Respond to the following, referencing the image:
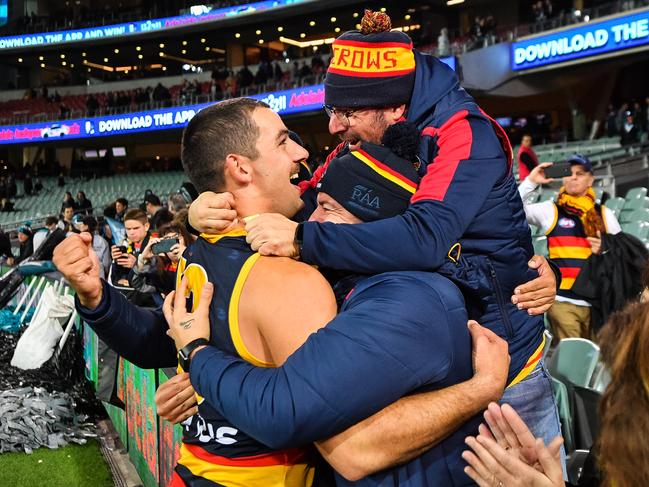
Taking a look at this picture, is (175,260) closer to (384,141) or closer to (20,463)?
(20,463)

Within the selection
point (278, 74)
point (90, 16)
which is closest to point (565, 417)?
point (278, 74)

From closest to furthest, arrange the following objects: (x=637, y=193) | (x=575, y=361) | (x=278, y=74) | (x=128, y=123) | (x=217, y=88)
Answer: (x=575, y=361) → (x=637, y=193) → (x=278, y=74) → (x=217, y=88) → (x=128, y=123)

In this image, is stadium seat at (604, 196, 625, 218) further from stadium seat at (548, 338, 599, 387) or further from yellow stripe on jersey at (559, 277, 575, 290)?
stadium seat at (548, 338, 599, 387)

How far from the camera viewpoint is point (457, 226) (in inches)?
63.1

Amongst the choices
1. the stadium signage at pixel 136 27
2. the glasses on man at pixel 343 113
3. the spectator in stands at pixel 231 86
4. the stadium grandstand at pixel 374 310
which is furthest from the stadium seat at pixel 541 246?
A: the stadium signage at pixel 136 27

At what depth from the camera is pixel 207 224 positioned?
1.62m

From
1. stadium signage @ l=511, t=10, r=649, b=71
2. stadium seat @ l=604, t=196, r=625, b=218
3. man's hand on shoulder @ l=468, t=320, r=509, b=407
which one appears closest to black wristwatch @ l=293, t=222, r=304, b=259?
man's hand on shoulder @ l=468, t=320, r=509, b=407

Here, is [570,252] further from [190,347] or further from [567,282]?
[190,347]

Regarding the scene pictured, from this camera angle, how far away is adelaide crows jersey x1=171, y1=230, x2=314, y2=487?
4.97 ft

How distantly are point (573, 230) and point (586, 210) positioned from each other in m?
0.17

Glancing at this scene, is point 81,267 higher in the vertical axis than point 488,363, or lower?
higher

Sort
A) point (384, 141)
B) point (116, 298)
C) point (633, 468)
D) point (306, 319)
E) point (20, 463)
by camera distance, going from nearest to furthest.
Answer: point (633, 468)
point (306, 319)
point (384, 141)
point (116, 298)
point (20, 463)

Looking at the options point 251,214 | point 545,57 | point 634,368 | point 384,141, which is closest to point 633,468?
point 634,368

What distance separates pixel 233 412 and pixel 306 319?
242 millimetres
